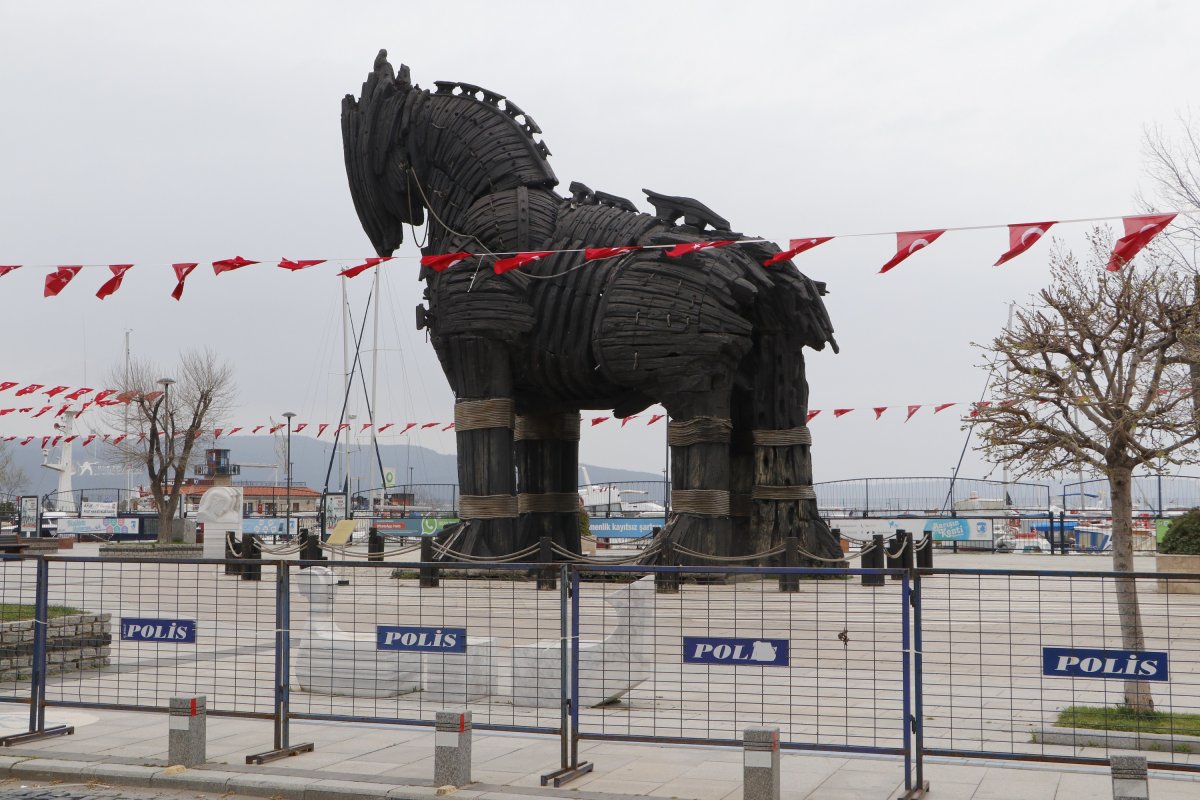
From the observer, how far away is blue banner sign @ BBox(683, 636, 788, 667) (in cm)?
793

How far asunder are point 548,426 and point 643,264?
12.3 feet

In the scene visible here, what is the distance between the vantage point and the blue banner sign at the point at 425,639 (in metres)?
8.79

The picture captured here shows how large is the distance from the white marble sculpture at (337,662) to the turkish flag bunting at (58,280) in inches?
278

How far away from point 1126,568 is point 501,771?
6.09 metres

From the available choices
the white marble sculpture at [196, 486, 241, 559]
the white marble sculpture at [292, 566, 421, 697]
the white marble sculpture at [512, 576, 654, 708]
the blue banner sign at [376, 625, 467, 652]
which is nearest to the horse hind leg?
the white marble sculpture at [292, 566, 421, 697]

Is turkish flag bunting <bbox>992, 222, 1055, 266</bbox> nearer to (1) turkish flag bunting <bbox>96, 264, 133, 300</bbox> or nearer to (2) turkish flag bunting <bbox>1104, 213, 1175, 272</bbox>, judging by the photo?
(2) turkish flag bunting <bbox>1104, 213, 1175, 272</bbox>

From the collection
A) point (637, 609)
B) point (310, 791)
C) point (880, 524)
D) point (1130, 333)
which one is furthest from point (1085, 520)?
point (310, 791)

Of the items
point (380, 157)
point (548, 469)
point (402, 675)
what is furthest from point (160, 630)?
point (380, 157)

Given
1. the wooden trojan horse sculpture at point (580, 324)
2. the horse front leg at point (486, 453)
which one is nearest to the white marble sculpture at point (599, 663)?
the wooden trojan horse sculpture at point (580, 324)

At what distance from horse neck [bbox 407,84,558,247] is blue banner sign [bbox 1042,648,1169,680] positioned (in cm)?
1353

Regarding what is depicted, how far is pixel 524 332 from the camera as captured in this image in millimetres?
19047

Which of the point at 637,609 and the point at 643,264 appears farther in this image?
the point at 643,264

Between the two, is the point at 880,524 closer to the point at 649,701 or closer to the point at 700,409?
the point at 700,409

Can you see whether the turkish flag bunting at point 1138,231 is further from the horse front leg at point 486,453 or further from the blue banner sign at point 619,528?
the blue banner sign at point 619,528
